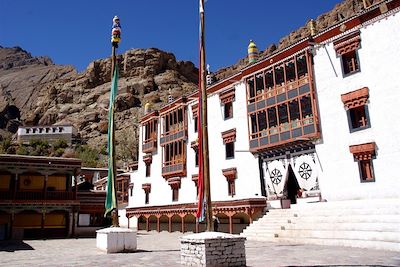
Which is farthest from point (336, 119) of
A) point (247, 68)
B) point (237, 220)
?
point (237, 220)

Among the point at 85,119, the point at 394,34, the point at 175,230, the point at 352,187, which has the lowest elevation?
the point at 175,230

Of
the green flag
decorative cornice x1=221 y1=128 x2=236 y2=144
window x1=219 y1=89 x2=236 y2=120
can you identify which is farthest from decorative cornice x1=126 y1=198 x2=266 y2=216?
the green flag

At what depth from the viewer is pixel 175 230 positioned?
105 ft

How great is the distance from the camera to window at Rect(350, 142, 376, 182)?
1950 centimetres

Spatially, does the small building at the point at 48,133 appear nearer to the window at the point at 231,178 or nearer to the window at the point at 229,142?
the window at the point at 229,142

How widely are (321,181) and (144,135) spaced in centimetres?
2288

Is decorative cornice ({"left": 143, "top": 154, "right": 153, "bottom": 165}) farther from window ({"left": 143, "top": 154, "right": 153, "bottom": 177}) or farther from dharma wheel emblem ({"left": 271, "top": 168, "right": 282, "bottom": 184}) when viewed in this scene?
dharma wheel emblem ({"left": 271, "top": 168, "right": 282, "bottom": 184})

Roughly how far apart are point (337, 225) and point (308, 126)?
24.8 ft

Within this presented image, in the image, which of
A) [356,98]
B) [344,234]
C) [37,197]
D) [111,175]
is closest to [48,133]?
[37,197]

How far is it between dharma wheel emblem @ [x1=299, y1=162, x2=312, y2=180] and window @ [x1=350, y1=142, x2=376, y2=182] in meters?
3.18

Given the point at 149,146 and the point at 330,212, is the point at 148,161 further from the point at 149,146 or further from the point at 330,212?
the point at 330,212

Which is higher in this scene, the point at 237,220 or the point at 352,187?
the point at 352,187

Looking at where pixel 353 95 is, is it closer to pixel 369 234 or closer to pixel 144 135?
pixel 369 234

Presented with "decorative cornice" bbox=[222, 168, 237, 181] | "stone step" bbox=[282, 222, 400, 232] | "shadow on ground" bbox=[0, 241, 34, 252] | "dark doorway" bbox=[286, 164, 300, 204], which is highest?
"decorative cornice" bbox=[222, 168, 237, 181]
